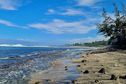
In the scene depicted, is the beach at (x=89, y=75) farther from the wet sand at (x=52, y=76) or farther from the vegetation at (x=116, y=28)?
the vegetation at (x=116, y=28)

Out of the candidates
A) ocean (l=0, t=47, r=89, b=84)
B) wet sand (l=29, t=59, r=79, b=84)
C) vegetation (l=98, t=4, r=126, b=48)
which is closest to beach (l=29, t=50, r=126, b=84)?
wet sand (l=29, t=59, r=79, b=84)

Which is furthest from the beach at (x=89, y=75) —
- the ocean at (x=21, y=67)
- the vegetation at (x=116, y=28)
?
the vegetation at (x=116, y=28)

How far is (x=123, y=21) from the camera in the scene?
112375 millimetres

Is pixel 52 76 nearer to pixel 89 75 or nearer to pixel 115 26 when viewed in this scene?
pixel 89 75

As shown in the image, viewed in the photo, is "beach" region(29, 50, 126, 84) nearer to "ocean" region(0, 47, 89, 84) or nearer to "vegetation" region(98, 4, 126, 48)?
"ocean" region(0, 47, 89, 84)

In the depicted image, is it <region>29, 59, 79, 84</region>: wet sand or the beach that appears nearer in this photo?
the beach

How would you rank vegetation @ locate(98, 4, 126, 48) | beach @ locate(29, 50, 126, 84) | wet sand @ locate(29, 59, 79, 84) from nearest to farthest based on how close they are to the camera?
beach @ locate(29, 50, 126, 84) → wet sand @ locate(29, 59, 79, 84) → vegetation @ locate(98, 4, 126, 48)

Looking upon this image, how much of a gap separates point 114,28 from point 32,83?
90993 millimetres

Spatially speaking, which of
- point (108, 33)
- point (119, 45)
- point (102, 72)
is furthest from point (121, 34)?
point (102, 72)

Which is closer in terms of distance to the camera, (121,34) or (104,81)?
(104,81)

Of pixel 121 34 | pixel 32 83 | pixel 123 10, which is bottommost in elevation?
pixel 32 83

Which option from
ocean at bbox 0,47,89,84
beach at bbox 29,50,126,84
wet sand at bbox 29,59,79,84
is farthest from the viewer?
ocean at bbox 0,47,89,84

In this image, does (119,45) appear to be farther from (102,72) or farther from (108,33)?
(102,72)

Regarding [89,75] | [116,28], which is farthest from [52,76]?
[116,28]
